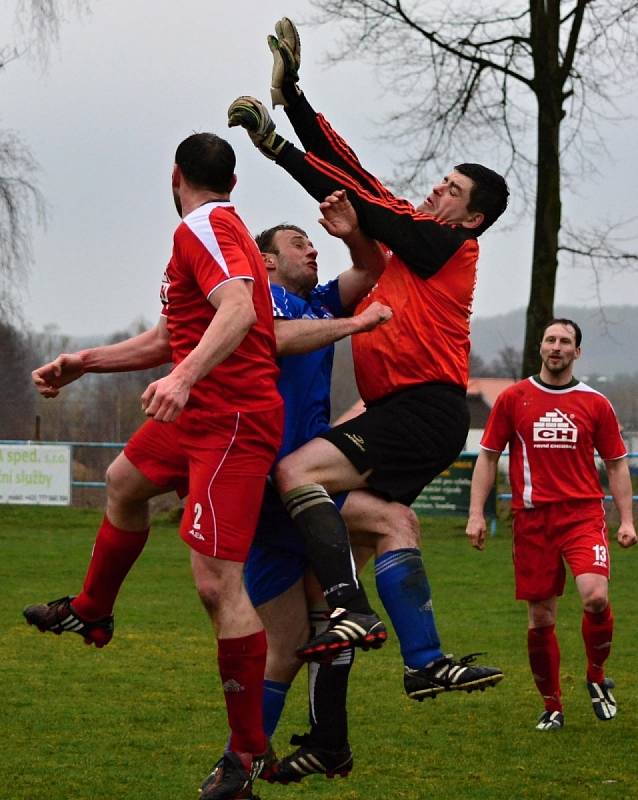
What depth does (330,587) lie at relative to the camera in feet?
17.0

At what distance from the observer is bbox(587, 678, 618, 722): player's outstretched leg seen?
8414mm

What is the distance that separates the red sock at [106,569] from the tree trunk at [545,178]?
1717 centimetres

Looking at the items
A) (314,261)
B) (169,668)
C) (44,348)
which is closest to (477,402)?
(44,348)

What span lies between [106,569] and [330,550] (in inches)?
43.8

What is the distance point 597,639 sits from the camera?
855 centimetres

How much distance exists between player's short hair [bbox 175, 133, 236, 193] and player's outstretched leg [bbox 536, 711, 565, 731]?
421 cm

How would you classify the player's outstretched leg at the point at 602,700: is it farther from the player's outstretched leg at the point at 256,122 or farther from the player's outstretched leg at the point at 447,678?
the player's outstretched leg at the point at 256,122

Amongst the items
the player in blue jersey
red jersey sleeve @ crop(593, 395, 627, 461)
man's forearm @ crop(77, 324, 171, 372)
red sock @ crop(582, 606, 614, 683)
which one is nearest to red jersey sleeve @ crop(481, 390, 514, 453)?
red jersey sleeve @ crop(593, 395, 627, 461)

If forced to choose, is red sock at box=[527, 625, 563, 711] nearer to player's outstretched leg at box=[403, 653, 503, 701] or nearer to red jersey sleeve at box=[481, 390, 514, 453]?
red jersey sleeve at box=[481, 390, 514, 453]

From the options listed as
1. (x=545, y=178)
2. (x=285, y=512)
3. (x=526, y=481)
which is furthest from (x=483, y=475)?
(x=545, y=178)

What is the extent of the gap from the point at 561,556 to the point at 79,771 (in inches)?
121

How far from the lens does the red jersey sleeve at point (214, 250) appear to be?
5043 mm

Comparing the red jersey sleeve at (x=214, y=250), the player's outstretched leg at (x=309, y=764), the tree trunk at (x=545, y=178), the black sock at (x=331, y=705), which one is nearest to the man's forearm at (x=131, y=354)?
the red jersey sleeve at (x=214, y=250)

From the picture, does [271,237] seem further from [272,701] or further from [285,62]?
[272,701]
